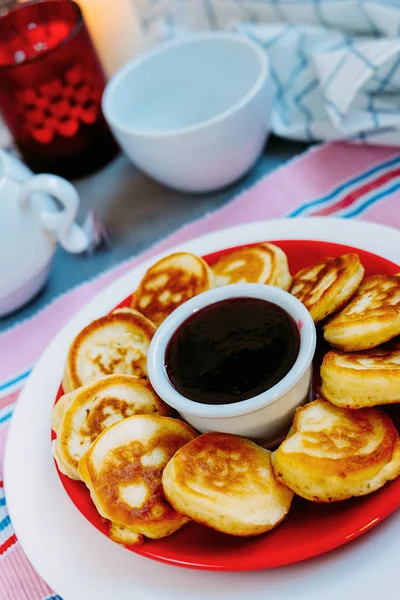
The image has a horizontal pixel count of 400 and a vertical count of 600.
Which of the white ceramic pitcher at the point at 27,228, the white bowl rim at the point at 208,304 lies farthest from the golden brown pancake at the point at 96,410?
the white ceramic pitcher at the point at 27,228

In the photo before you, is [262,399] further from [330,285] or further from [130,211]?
[130,211]

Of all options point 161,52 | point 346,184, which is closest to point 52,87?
point 161,52

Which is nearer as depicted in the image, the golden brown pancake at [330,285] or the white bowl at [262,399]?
the white bowl at [262,399]

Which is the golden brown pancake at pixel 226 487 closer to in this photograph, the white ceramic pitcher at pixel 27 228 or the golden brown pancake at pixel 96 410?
the golden brown pancake at pixel 96 410

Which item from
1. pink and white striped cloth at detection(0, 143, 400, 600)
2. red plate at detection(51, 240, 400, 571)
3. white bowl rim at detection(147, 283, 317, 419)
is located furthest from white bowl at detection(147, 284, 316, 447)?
pink and white striped cloth at detection(0, 143, 400, 600)

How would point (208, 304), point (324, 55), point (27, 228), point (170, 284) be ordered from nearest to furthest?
point (208, 304)
point (170, 284)
point (27, 228)
point (324, 55)

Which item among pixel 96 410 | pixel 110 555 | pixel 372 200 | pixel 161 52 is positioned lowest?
pixel 372 200
